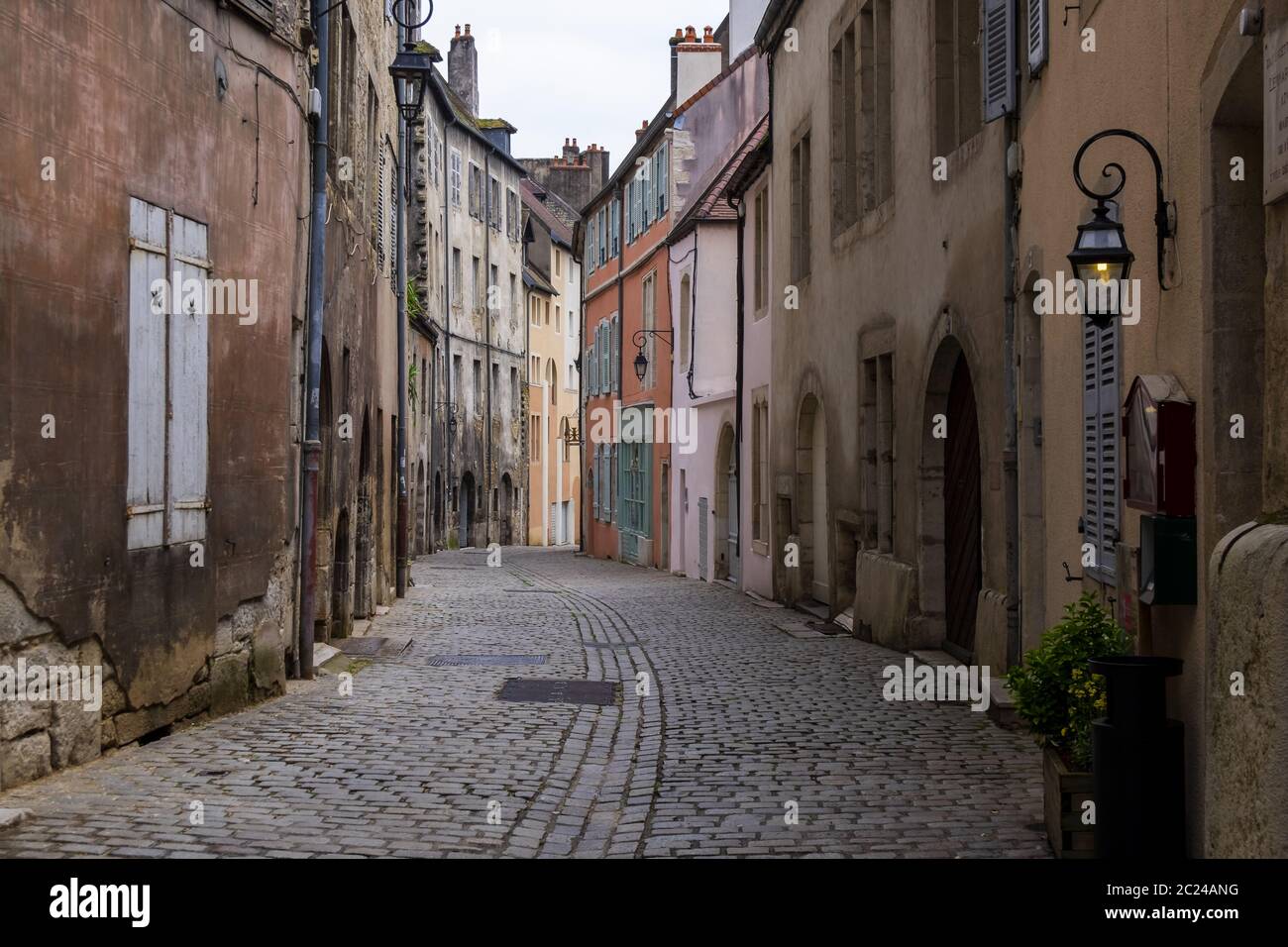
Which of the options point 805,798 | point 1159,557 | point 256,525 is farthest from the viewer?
point 256,525

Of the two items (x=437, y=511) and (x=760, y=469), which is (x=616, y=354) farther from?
(x=760, y=469)

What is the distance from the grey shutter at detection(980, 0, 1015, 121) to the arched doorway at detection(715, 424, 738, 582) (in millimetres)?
15309

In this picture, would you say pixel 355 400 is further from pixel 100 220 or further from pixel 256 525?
pixel 100 220

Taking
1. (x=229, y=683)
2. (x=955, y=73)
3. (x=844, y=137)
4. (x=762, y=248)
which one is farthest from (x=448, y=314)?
(x=229, y=683)

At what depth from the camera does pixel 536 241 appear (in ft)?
193

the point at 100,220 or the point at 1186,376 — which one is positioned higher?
the point at 100,220

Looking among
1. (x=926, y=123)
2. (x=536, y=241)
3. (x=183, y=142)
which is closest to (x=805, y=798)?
(x=183, y=142)

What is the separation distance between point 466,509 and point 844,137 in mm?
32950

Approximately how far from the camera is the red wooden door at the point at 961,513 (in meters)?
13.4

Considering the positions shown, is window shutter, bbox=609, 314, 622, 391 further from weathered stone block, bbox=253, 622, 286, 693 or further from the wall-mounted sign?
the wall-mounted sign

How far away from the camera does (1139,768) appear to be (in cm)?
605

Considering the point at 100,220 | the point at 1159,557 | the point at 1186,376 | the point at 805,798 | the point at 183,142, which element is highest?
the point at 183,142
